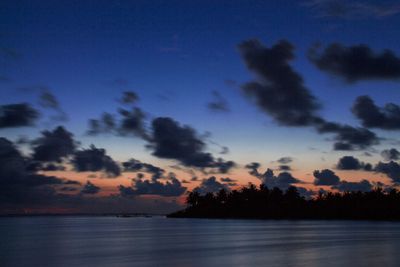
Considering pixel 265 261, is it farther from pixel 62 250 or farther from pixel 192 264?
pixel 62 250

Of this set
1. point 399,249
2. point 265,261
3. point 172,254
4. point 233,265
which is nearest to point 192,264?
point 233,265

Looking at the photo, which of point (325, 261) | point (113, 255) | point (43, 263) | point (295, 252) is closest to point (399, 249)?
point (295, 252)

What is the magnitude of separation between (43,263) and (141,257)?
1125cm

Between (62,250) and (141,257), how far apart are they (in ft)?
56.7

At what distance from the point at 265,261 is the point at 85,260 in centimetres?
2026

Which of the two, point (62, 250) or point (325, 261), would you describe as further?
point (62, 250)

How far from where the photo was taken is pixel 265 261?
52.8 meters

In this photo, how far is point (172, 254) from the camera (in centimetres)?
6097

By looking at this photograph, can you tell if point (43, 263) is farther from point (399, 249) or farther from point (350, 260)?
point (399, 249)

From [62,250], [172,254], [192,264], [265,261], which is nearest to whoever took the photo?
[192,264]

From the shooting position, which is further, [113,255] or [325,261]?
[113,255]

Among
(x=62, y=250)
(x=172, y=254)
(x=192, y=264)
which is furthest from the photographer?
(x=62, y=250)

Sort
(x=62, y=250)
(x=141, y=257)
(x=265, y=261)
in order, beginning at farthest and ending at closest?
(x=62, y=250), (x=141, y=257), (x=265, y=261)

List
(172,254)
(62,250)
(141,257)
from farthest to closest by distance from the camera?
(62,250), (172,254), (141,257)
